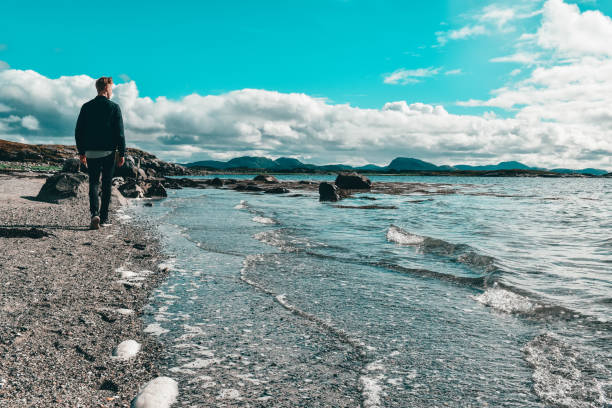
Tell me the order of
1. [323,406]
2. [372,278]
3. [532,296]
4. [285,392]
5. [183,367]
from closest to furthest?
[323,406] → [285,392] → [183,367] → [532,296] → [372,278]

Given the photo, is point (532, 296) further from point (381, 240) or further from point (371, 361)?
point (381, 240)

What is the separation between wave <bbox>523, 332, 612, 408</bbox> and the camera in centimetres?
274

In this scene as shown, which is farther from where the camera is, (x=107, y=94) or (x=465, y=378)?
(x=107, y=94)

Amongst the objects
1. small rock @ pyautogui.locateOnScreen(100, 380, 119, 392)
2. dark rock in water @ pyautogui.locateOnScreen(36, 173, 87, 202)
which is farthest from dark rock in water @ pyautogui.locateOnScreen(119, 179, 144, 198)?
small rock @ pyautogui.locateOnScreen(100, 380, 119, 392)

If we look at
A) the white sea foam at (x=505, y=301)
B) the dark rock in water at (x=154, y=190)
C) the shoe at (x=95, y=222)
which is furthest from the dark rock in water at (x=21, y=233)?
the dark rock in water at (x=154, y=190)

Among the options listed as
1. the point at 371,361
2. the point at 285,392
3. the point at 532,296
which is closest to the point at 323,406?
the point at 285,392

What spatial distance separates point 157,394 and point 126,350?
0.87 meters

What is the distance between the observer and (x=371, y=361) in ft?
10.7

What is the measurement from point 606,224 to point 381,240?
426 inches

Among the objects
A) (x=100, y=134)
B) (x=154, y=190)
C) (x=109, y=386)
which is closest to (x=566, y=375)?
(x=109, y=386)

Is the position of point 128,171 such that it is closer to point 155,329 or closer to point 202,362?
point 155,329

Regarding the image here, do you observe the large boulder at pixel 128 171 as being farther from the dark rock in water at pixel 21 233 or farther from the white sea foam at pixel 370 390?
the white sea foam at pixel 370 390

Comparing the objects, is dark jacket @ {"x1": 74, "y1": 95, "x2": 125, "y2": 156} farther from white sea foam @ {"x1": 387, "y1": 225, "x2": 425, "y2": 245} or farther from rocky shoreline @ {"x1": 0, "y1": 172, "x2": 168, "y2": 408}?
white sea foam @ {"x1": 387, "y1": 225, "x2": 425, "y2": 245}

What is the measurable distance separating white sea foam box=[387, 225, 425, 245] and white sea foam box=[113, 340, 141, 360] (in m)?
8.04
